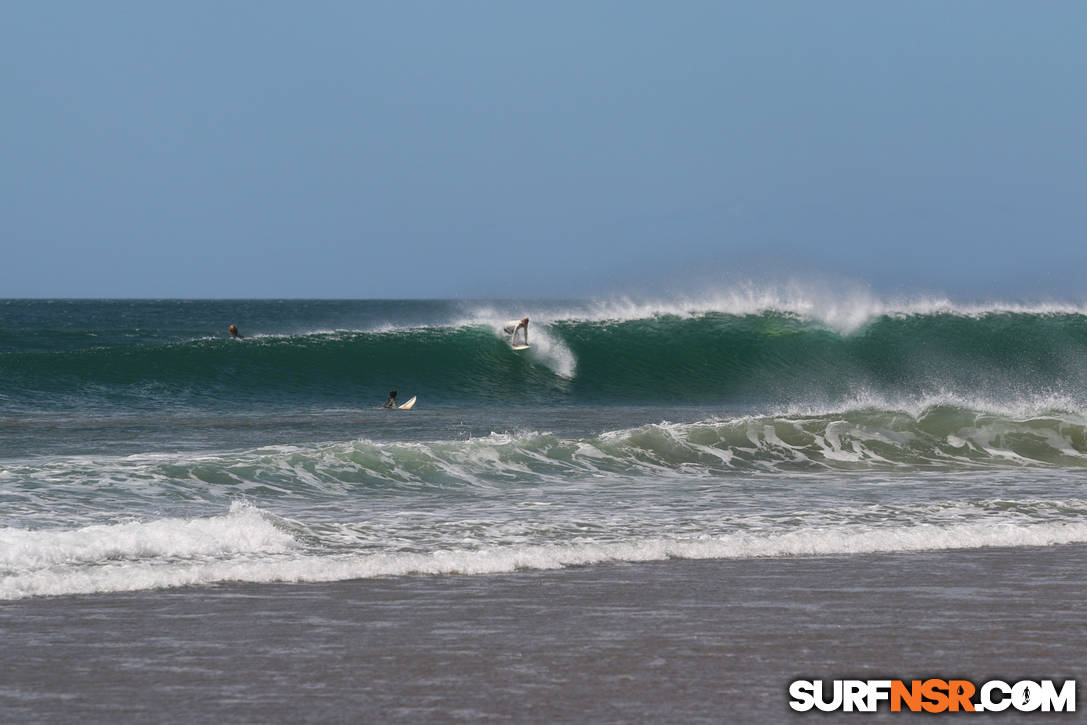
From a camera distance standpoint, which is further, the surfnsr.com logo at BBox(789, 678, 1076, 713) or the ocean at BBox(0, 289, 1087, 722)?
the ocean at BBox(0, 289, 1087, 722)

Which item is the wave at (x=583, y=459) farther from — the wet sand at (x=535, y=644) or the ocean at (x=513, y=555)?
the wet sand at (x=535, y=644)

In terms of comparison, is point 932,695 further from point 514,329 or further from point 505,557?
point 514,329

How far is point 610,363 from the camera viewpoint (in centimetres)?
3198

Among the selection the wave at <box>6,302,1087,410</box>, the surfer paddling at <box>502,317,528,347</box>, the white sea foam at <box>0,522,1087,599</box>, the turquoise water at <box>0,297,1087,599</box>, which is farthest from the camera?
the surfer paddling at <box>502,317,528,347</box>

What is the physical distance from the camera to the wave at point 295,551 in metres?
7.06

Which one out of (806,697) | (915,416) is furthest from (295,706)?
(915,416)

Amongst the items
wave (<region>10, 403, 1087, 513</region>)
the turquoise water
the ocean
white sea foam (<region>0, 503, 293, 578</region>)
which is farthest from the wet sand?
wave (<region>10, 403, 1087, 513</region>)

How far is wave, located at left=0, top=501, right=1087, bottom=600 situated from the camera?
7059 millimetres

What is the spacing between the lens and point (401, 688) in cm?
476

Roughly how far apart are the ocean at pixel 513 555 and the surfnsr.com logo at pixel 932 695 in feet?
0.55

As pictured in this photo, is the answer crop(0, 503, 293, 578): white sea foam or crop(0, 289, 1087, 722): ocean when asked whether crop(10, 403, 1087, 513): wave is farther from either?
crop(0, 503, 293, 578): white sea foam

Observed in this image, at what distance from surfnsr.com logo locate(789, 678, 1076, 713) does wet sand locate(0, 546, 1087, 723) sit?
85 millimetres

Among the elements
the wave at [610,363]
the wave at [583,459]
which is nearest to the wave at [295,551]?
the wave at [583,459]

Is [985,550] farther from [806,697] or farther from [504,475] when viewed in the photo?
[504,475]
